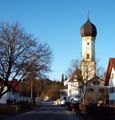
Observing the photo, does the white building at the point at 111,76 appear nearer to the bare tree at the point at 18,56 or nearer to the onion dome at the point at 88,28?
the bare tree at the point at 18,56

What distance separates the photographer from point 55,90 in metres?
173

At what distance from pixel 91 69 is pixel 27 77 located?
3107 cm

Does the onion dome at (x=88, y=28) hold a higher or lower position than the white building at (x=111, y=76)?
higher

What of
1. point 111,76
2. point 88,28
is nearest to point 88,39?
point 88,28

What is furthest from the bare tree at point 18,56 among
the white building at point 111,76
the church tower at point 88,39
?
the church tower at point 88,39

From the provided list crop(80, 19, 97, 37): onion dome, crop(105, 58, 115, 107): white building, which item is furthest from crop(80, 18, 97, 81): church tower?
crop(105, 58, 115, 107): white building

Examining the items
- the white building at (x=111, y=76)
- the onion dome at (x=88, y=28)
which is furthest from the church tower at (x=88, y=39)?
the white building at (x=111, y=76)

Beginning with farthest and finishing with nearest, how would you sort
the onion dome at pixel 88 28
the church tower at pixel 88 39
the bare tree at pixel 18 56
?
the church tower at pixel 88 39
the onion dome at pixel 88 28
the bare tree at pixel 18 56

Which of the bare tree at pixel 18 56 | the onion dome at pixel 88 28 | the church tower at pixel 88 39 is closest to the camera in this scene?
the bare tree at pixel 18 56

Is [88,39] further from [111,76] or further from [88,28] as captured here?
[111,76]

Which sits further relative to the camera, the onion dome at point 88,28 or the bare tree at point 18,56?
the onion dome at point 88,28

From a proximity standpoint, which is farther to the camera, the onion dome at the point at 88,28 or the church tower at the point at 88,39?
the church tower at the point at 88,39

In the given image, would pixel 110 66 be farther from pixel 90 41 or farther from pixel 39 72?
pixel 90 41

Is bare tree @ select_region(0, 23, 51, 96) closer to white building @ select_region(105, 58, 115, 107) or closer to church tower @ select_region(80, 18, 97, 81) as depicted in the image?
white building @ select_region(105, 58, 115, 107)
